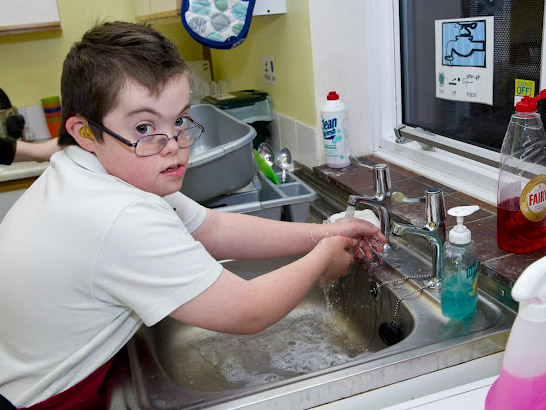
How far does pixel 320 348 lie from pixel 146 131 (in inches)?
22.9

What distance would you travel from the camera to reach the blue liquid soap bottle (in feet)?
2.79

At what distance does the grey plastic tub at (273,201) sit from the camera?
4.30ft

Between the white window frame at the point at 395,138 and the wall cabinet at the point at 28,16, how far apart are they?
1.49 meters

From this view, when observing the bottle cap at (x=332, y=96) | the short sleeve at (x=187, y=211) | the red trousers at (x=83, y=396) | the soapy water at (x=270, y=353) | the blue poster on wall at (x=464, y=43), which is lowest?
the soapy water at (x=270, y=353)

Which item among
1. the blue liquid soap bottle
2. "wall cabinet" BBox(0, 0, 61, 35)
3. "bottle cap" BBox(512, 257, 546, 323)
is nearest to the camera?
"bottle cap" BBox(512, 257, 546, 323)

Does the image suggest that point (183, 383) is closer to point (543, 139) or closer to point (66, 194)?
point (66, 194)

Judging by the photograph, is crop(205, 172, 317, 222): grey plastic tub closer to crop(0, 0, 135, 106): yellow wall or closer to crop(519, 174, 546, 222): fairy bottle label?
crop(519, 174, 546, 222): fairy bottle label

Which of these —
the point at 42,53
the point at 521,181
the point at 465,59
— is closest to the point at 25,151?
the point at 42,53

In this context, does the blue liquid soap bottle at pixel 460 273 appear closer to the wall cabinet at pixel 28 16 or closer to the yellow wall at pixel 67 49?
the yellow wall at pixel 67 49

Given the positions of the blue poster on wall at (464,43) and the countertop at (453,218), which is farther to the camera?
the blue poster on wall at (464,43)

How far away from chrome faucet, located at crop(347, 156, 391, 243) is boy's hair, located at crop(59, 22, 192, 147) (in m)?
0.46

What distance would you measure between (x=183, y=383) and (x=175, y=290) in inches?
14.4

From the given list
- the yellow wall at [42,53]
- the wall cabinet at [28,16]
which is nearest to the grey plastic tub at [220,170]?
the wall cabinet at [28,16]

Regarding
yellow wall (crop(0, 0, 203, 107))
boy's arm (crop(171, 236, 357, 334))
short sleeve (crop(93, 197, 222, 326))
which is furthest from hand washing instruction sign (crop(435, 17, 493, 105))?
yellow wall (crop(0, 0, 203, 107))
